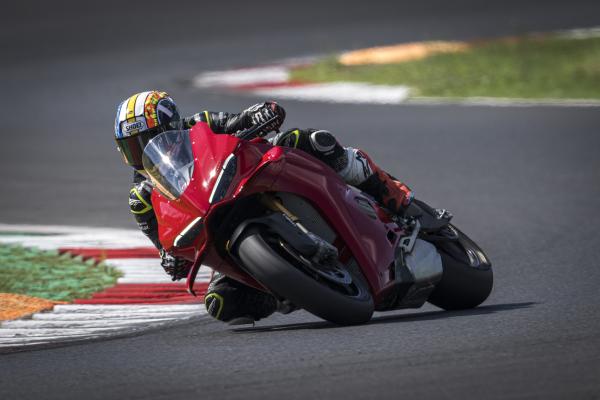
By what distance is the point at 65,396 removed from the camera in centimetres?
459

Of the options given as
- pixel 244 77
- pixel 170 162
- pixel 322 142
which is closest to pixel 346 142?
pixel 244 77

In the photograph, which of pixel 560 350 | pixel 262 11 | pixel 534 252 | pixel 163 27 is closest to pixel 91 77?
pixel 163 27

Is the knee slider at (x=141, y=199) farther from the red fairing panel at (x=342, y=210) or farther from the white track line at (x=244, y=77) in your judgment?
the white track line at (x=244, y=77)

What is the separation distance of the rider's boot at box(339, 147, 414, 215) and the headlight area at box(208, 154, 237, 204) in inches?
34.7

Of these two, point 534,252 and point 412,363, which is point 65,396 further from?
point 534,252

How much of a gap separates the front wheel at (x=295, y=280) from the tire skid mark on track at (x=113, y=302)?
4.22ft

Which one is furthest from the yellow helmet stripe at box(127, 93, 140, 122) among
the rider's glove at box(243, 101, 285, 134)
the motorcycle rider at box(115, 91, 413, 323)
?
the rider's glove at box(243, 101, 285, 134)

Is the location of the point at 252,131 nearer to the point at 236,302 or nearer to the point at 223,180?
the point at 223,180

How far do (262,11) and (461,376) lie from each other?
2238cm

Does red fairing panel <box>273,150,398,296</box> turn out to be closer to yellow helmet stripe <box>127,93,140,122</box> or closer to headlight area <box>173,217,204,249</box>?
headlight area <box>173,217,204,249</box>

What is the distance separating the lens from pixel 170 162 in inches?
217

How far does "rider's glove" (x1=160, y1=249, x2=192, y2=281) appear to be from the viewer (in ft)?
19.9

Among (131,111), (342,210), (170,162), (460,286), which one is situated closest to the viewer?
(170,162)

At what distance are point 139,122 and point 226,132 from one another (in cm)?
46
